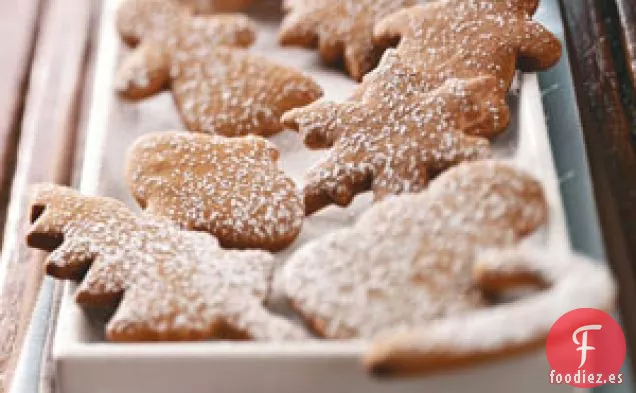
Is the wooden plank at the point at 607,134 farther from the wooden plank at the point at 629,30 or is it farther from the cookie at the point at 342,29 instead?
the cookie at the point at 342,29

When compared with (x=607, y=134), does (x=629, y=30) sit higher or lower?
higher

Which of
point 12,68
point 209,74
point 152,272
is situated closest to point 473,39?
point 209,74

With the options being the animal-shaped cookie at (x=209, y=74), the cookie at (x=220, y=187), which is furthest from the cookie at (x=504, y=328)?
the animal-shaped cookie at (x=209, y=74)

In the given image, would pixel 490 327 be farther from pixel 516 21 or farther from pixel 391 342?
pixel 516 21

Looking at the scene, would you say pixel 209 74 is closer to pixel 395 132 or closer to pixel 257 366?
pixel 395 132

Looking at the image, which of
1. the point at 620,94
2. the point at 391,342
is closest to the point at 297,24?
the point at 620,94

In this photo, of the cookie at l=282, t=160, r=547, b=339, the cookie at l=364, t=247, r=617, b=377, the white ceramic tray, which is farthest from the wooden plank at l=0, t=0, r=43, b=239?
the cookie at l=364, t=247, r=617, b=377
